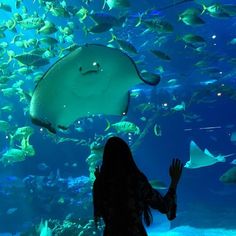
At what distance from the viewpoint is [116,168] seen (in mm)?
2213

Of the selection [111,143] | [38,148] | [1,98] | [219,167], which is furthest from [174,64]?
[111,143]

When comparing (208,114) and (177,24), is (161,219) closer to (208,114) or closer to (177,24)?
(208,114)

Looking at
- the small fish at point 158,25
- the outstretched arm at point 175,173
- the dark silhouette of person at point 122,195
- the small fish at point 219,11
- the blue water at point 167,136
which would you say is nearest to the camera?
the dark silhouette of person at point 122,195

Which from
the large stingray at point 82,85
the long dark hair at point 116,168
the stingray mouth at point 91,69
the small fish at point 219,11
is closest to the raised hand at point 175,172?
the long dark hair at point 116,168

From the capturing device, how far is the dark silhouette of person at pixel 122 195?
7.11 ft

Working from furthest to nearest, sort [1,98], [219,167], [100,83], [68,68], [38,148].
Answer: [1,98] → [38,148] → [219,167] → [100,83] → [68,68]

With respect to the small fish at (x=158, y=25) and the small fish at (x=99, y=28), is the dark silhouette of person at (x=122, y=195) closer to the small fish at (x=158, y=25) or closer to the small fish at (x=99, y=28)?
the small fish at (x=158, y=25)

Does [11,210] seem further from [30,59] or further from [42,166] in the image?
[30,59]

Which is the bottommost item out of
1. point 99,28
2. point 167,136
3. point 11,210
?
point 11,210

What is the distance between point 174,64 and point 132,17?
134 inches

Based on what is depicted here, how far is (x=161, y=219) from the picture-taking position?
1145 cm

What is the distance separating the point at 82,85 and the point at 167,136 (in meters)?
10.8

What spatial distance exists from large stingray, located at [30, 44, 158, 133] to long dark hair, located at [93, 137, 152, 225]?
1421mm

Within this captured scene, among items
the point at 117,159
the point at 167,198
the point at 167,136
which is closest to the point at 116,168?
the point at 117,159
